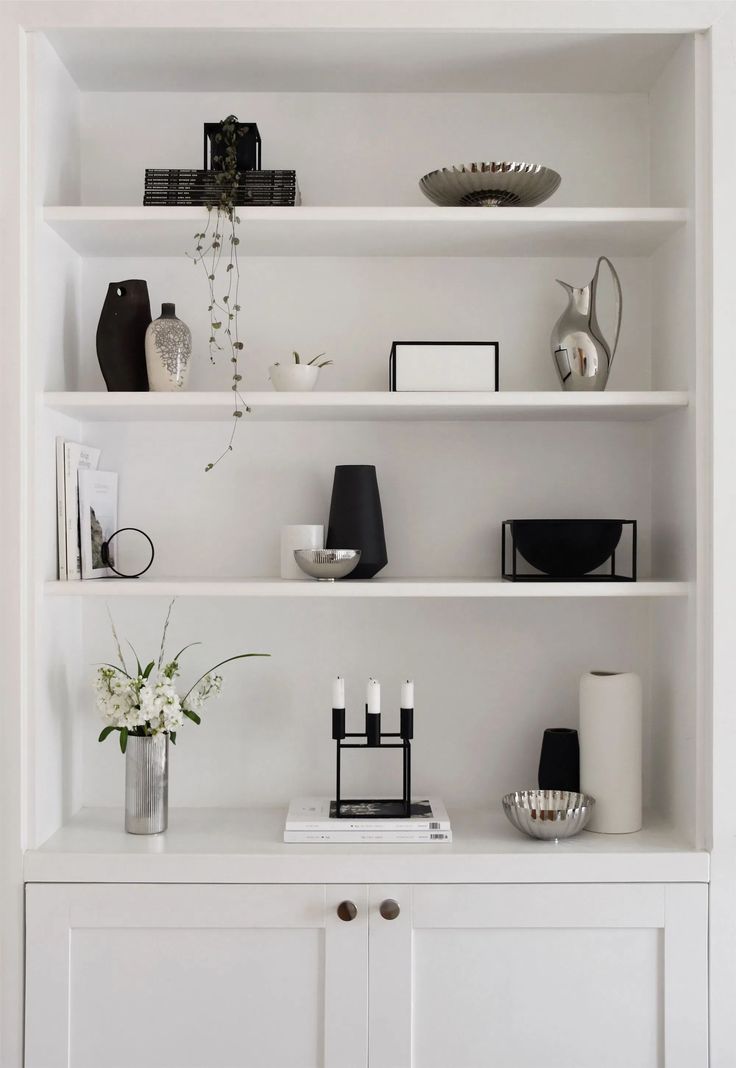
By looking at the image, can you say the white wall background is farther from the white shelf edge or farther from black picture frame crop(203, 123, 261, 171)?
the white shelf edge

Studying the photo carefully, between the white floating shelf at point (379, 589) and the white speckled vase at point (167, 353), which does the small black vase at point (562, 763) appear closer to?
the white floating shelf at point (379, 589)

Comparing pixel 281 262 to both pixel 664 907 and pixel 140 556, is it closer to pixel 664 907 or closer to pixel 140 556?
pixel 140 556

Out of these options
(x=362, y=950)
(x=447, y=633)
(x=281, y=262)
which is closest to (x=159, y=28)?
(x=281, y=262)

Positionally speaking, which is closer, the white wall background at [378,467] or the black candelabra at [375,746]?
the black candelabra at [375,746]

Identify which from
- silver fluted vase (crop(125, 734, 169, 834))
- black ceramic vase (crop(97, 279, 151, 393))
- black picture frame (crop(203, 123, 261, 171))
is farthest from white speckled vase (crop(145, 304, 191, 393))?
silver fluted vase (crop(125, 734, 169, 834))

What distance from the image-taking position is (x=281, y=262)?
7.10 feet

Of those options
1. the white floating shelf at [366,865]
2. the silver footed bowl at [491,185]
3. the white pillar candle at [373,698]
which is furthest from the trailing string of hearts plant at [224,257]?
the white floating shelf at [366,865]

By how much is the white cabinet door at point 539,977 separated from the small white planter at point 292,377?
96cm

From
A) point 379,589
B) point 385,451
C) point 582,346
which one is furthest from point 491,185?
point 379,589

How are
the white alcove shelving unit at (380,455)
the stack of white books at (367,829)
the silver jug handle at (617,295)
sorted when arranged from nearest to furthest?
the stack of white books at (367,829) < the silver jug handle at (617,295) < the white alcove shelving unit at (380,455)

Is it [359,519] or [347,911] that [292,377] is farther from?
[347,911]

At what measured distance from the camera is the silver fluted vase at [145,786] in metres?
1.92

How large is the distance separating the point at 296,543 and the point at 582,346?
2.29ft

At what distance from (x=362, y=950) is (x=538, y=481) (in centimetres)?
102
